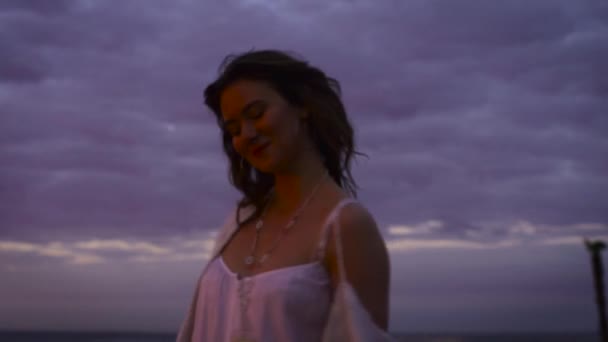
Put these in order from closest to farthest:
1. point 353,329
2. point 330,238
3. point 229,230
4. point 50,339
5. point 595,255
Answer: point 353,329, point 330,238, point 229,230, point 595,255, point 50,339

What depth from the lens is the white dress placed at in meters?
2.14

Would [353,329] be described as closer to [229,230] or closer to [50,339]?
[229,230]

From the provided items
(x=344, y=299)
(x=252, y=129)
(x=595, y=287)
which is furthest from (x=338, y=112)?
(x=595, y=287)

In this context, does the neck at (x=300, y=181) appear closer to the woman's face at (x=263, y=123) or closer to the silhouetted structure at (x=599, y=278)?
the woman's face at (x=263, y=123)

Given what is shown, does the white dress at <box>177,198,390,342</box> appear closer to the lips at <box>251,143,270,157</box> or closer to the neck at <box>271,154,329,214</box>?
the neck at <box>271,154,329,214</box>

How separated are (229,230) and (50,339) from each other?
57.8 meters

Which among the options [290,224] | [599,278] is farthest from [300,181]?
[599,278]

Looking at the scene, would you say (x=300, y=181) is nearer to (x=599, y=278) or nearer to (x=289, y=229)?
(x=289, y=229)

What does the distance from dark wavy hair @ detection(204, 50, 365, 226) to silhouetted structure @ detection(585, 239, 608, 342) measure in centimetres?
2263

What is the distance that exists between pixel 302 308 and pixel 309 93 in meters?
0.68

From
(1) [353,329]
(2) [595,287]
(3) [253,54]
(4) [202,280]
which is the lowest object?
(1) [353,329]

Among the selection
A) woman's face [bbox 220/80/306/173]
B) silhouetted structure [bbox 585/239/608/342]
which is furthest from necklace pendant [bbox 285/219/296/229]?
silhouetted structure [bbox 585/239/608/342]

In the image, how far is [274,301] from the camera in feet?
7.30

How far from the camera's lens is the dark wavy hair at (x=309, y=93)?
2.45 m
